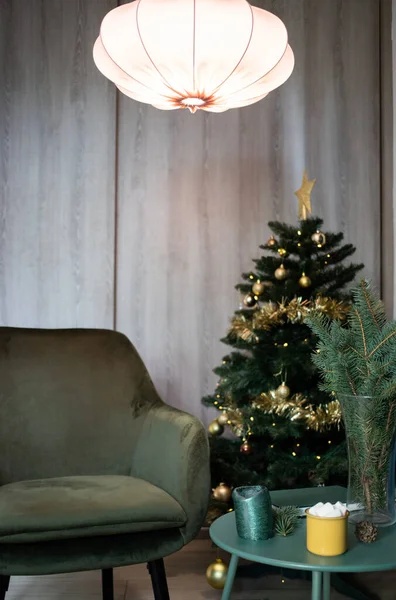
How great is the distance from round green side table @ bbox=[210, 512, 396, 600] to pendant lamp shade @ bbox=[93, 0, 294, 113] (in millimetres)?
1258

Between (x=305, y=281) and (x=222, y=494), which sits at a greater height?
(x=305, y=281)

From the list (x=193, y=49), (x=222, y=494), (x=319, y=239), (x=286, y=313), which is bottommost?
(x=222, y=494)

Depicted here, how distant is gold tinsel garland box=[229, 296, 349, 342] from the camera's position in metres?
2.41

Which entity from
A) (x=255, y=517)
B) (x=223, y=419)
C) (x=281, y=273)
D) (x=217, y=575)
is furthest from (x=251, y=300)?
(x=255, y=517)

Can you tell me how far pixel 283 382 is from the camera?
7.86 ft

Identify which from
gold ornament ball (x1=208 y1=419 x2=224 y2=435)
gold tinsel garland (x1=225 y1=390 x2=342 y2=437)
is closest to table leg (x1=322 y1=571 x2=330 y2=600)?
gold tinsel garland (x1=225 y1=390 x2=342 y2=437)

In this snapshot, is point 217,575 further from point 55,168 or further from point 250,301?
point 55,168

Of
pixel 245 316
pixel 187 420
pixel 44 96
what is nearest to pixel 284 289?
pixel 245 316

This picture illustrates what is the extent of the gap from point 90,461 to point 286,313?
0.87m

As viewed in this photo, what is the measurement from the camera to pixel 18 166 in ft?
9.95

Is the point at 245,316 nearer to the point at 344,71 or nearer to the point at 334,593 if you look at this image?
the point at 334,593

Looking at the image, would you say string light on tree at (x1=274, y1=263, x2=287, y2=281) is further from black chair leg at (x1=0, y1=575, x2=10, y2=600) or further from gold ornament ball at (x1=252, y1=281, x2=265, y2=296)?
black chair leg at (x1=0, y1=575, x2=10, y2=600)

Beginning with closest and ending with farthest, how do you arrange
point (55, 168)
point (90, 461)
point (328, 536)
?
point (328, 536)
point (90, 461)
point (55, 168)

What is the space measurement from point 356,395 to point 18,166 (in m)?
2.05
